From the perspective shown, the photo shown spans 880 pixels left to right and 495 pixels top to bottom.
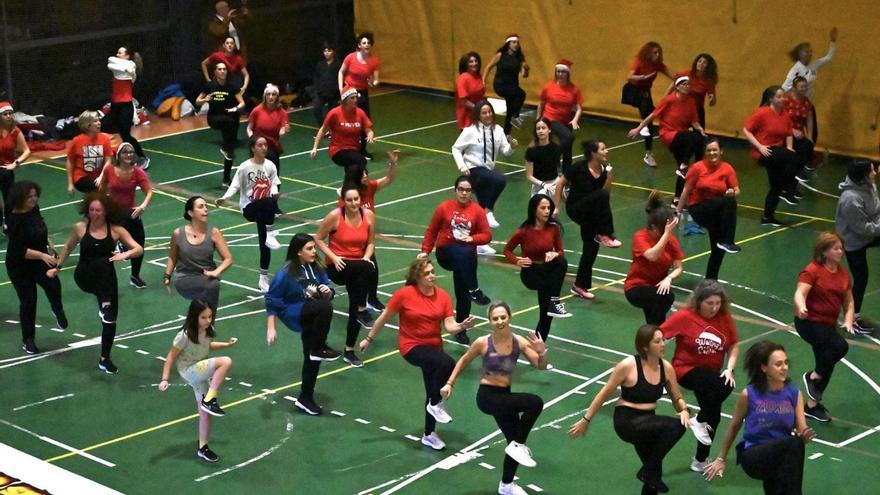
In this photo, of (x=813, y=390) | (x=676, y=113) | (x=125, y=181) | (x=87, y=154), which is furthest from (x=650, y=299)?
(x=87, y=154)

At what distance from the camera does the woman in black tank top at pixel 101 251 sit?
15227 millimetres

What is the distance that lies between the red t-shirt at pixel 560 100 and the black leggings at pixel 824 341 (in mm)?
9690

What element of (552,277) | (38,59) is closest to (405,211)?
(552,277)

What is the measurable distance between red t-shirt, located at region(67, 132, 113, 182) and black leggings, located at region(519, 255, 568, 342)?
21.2 feet

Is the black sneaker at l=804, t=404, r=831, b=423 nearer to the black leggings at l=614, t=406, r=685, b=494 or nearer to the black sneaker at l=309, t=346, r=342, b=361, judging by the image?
the black leggings at l=614, t=406, r=685, b=494

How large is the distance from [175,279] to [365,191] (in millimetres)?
2711

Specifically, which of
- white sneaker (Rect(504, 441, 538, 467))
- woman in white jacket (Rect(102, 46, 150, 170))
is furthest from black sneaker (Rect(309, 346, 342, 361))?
woman in white jacket (Rect(102, 46, 150, 170))

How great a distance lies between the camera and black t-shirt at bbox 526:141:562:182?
18875 mm

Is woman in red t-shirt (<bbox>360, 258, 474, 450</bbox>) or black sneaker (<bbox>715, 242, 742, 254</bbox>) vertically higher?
woman in red t-shirt (<bbox>360, 258, 474, 450</bbox>)

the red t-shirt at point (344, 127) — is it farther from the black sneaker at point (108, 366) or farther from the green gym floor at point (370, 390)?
the black sneaker at point (108, 366)

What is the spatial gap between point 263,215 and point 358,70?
7959 mm

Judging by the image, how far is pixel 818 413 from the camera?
555 inches

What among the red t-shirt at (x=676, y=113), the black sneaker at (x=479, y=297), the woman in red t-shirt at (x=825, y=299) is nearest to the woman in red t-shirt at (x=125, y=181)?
the black sneaker at (x=479, y=297)

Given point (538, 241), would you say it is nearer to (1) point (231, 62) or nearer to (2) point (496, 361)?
(2) point (496, 361)
